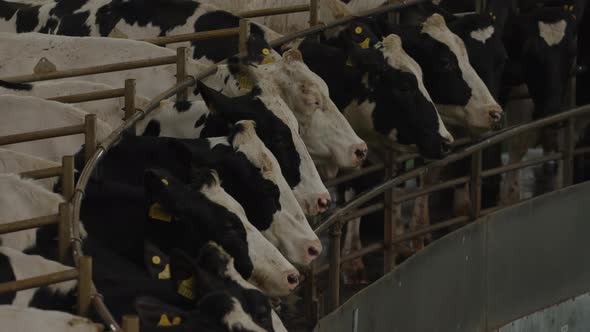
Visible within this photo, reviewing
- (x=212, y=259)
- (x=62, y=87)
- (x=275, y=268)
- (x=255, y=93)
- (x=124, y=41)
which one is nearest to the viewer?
(x=212, y=259)

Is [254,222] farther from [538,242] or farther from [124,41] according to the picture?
[538,242]

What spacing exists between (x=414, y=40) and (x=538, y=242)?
1634 mm

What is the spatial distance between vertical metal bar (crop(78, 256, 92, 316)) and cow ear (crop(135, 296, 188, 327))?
0.17 metres

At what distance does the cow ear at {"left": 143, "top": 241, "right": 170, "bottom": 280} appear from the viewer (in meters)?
6.06

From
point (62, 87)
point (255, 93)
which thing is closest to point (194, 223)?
point (255, 93)

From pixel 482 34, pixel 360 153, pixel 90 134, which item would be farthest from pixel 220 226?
pixel 482 34

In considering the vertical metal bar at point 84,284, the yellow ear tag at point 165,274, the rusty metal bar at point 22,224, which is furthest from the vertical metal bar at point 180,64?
the vertical metal bar at point 84,284

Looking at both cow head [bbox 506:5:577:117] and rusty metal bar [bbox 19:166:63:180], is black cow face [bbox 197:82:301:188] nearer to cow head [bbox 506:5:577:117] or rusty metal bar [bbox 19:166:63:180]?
rusty metal bar [bbox 19:166:63:180]

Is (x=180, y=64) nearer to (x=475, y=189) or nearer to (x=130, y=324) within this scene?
(x=475, y=189)

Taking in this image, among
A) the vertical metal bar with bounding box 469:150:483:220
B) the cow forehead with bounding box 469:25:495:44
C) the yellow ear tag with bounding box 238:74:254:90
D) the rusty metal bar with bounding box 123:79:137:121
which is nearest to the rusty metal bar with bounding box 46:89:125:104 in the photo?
the rusty metal bar with bounding box 123:79:137:121

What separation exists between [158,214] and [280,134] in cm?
117

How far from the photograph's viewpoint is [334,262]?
8.10 metres

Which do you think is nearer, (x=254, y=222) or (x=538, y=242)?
(x=254, y=222)

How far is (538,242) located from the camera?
10.2 m
